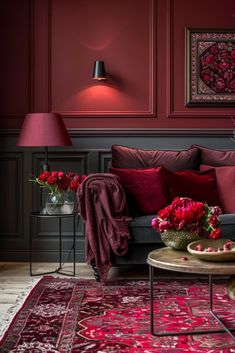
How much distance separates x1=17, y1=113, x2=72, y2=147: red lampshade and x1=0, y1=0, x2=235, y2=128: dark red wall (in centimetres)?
53

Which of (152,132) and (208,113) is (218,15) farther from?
(152,132)

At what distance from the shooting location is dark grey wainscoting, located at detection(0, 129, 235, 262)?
4.85 metres

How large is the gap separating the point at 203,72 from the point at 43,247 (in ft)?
6.41

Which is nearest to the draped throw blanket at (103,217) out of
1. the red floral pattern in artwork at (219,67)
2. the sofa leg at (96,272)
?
the sofa leg at (96,272)

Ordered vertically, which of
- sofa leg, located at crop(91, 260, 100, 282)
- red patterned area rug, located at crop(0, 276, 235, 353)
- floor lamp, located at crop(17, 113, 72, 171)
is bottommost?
red patterned area rug, located at crop(0, 276, 235, 353)

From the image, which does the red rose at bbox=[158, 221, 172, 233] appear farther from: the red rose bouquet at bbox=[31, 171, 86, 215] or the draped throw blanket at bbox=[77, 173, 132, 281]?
the red rose bouquet at bbox=[31, 171, 86, 215]

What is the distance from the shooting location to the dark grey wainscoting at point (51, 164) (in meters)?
4.85

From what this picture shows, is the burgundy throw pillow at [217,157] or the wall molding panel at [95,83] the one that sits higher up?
the wall molding panel at [95,83]

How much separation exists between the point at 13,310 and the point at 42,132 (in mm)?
1503

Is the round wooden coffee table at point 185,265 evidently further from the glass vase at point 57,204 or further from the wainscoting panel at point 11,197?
the wainscoting panel at point 11,197

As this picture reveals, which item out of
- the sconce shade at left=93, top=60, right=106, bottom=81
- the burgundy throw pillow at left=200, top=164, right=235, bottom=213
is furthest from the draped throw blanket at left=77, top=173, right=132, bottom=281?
the sconce shade at left=93, top=60, right=106, bottom=81

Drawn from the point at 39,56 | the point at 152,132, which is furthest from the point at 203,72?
the point at 39,56

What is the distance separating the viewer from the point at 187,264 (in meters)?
2.54

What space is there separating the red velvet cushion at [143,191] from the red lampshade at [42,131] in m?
0.53
